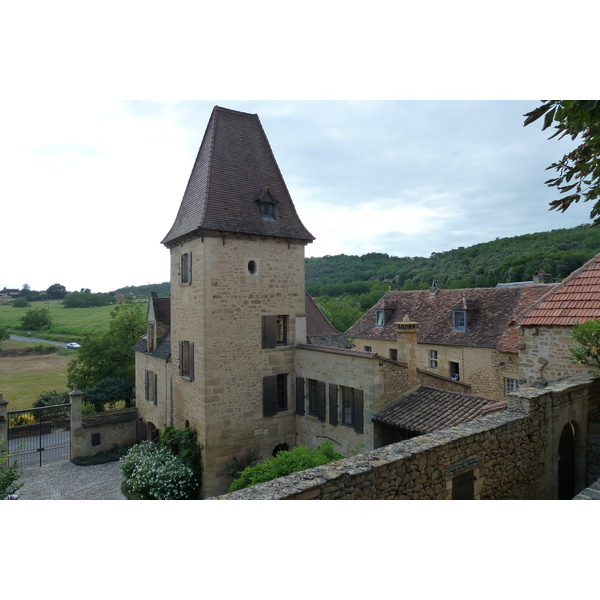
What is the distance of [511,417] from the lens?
6.27 meters

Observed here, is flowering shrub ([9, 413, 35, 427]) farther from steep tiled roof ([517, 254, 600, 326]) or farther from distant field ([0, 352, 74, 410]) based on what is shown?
steep tiled roof ([517, 254, 600, 326])

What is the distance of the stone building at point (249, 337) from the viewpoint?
12141mm

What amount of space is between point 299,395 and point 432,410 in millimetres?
5734

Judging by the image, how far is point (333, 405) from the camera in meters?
12.7

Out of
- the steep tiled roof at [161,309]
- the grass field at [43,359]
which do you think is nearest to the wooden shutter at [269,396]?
the steep tiled roof at [161,309]

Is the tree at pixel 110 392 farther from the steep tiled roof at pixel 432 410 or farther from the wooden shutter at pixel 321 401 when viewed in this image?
the steep tiled roof at pixel 432 410

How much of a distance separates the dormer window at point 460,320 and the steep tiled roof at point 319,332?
6.75 meters

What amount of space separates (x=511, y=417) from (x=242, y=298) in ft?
31.7

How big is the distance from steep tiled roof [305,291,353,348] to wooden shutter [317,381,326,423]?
396 cm

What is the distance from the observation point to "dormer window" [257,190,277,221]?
14703 mm

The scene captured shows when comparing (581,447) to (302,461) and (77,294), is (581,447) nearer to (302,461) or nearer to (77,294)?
(302,461)

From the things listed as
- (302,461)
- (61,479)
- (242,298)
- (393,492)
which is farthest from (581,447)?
(61,479)

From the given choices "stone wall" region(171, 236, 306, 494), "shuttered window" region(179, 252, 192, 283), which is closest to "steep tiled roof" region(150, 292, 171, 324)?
"stone wall" region(171, 236, 306, 494)

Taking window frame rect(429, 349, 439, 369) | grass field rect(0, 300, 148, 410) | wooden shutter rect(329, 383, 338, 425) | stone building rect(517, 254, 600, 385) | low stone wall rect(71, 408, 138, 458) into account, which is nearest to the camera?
stone building rect(517, 254, 600, 385)
